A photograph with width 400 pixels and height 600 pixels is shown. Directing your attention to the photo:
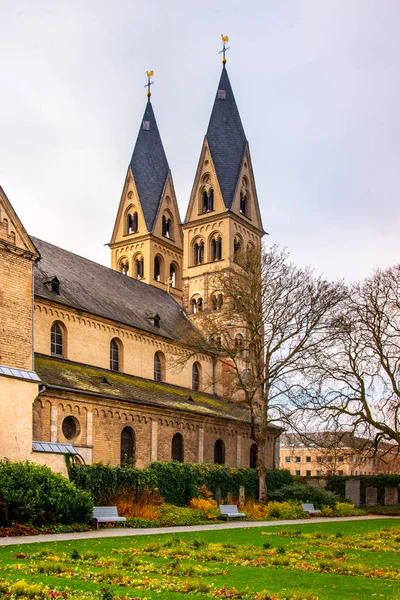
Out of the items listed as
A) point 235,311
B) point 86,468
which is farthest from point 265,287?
point 86,468

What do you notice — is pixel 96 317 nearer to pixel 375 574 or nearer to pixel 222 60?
pixel 375 574

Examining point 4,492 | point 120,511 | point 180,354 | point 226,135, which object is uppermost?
point 226,135

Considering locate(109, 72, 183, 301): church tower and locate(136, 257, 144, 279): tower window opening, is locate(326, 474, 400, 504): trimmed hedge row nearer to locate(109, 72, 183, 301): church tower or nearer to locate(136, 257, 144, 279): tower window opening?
locate(109, 72, 183, 301): church tower

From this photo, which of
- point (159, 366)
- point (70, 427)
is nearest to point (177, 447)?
point (159, 366)

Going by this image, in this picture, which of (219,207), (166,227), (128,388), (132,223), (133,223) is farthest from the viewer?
(166,227)

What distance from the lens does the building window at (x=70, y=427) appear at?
30284mm

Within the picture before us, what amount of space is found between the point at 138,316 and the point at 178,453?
9.05m

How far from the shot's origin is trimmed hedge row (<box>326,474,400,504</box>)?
42688 millimetres

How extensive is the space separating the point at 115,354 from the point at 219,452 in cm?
854

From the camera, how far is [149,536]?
725 inches

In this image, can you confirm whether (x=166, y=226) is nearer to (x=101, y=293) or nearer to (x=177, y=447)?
(x=101, y=293)

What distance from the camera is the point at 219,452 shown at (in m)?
41.2

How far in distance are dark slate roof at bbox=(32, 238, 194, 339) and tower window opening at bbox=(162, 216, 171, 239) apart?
11.8m

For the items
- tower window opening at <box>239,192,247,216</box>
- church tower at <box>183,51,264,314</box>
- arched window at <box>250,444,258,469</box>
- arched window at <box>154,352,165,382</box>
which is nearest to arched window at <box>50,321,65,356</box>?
arched window at <box>154,352,165,382</box>
